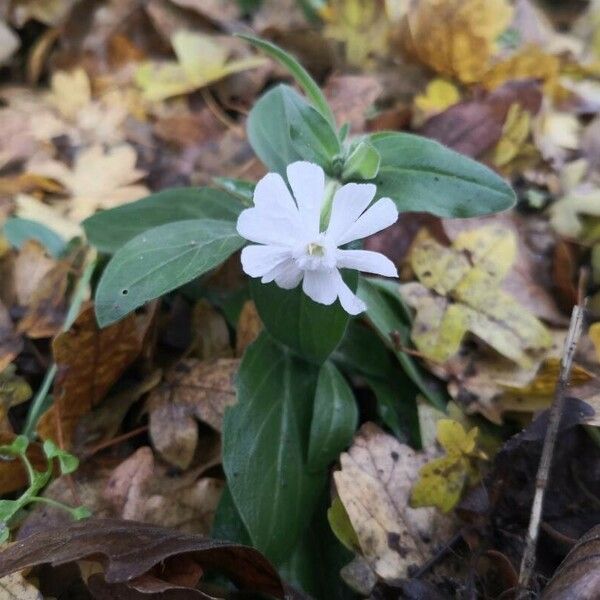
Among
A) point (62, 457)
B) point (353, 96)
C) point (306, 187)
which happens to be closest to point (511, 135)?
point (353, 96)

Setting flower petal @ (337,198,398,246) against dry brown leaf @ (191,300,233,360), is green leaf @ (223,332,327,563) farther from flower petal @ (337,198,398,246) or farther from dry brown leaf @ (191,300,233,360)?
flower petal @ (337,198,398,246)

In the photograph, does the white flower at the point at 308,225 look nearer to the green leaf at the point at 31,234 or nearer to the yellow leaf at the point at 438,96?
the green leaf at the point at 31,234

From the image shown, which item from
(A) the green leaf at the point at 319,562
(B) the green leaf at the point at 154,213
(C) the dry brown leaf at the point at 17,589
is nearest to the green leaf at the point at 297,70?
(B) the green leaf at the point at 154,213

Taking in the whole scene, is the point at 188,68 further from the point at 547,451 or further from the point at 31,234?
the point at 547,451

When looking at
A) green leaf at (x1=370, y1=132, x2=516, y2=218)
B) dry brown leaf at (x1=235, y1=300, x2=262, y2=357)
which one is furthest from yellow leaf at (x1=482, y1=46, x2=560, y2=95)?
dry brown leaf at (x1=235, y1=300, x2=262, y2=357)

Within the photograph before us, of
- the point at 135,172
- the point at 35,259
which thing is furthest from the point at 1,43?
the point at 35,259

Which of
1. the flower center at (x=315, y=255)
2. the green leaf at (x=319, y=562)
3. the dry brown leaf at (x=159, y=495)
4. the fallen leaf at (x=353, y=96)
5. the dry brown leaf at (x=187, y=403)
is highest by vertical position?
the flower center at (x=315, y=255)
